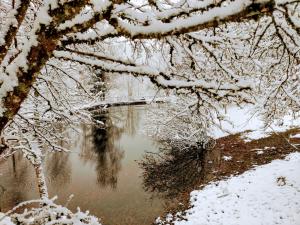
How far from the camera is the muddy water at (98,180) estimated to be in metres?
11.5

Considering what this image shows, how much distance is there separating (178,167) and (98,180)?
3.80 metres

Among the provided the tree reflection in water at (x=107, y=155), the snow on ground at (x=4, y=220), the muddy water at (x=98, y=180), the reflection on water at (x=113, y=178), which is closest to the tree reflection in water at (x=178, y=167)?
the reflection on water at (x=113, y=178)

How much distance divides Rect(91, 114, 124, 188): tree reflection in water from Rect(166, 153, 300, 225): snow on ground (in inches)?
167

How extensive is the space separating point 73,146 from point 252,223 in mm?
13951

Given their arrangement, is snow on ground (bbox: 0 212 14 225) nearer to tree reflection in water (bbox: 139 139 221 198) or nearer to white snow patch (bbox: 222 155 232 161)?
tree reflection in water (bbox: 139 139 221 198)

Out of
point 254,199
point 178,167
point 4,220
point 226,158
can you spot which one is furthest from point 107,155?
point 4,220

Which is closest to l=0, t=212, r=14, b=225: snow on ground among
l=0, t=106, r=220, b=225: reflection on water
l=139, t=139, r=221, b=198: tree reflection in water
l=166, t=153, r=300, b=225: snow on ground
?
l=166, t=153, r=300, b=225: snow on ground

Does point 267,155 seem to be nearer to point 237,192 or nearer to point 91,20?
point 237,192

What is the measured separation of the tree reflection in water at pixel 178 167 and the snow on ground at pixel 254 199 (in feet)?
4.69

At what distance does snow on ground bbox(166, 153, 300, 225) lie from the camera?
8.76 metres

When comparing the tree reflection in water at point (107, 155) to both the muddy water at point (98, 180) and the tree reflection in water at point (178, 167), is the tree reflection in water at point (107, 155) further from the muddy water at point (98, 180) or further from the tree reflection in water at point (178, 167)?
the tree reflection in water at point (178, 167)

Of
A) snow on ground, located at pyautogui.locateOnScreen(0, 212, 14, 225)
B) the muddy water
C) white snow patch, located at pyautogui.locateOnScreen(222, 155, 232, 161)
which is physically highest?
snow on ground, located at pyautogui.locateOnScreen(0, 212, 14, 225)

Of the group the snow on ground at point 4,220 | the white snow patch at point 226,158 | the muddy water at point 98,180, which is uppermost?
the snow on ground at point 4,220

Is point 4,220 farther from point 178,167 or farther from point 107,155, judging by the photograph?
point 107,155
